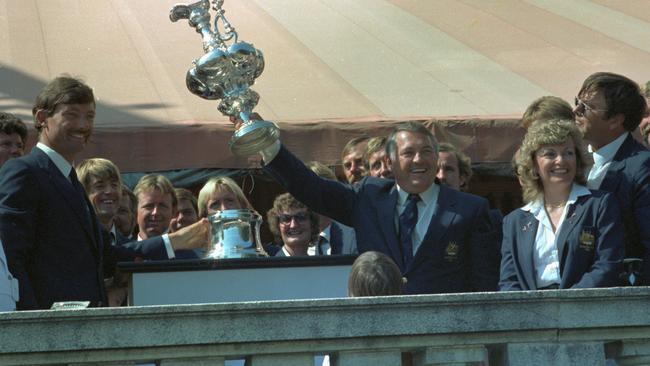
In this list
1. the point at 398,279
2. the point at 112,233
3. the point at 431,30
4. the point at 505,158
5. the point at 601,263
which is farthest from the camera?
the point at 431,30

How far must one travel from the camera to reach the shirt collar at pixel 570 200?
504 cm

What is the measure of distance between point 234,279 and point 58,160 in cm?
79

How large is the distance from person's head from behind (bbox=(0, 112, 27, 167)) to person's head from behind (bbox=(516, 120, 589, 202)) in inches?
91.5

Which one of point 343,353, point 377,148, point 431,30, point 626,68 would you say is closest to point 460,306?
point 343,353

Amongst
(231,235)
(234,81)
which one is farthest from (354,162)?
(231,235)

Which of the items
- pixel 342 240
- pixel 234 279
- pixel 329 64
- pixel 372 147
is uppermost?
pixel 329 64

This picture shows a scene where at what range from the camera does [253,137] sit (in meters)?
5.21

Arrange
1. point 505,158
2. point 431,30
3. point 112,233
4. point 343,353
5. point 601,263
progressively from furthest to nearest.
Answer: point 431,30 → point 505,158 → point 112,233 → point 601,263 → point 343,353

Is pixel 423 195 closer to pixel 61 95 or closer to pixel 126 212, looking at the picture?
pixel 61 95

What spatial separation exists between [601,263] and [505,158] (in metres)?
3.93

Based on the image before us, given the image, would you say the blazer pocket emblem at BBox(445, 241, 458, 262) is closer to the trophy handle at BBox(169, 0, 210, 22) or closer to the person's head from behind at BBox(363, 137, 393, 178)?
the person's head from behind at BBox(363, 137, 393, 178)

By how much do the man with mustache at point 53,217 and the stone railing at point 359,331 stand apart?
96 cm

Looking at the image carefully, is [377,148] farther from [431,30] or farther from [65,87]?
[431,30]

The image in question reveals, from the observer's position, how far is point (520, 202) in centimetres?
937
